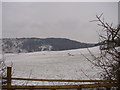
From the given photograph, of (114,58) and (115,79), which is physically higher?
(114,58)

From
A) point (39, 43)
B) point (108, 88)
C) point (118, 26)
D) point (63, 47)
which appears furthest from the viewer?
point (39, 43)

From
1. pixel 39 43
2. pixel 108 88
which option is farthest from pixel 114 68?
pixel 39 43

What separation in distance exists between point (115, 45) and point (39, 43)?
8596cm

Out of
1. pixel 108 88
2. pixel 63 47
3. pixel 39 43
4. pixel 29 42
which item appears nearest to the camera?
pixel 108 88

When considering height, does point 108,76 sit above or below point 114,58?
below

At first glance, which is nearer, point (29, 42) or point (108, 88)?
point (108, 88)

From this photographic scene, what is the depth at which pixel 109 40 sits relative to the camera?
15.1ft

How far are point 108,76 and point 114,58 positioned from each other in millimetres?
581

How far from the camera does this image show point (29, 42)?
77.4 m

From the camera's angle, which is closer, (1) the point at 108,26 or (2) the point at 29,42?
(1) the point at 108,26

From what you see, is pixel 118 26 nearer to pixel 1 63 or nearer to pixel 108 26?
pixel 108 26

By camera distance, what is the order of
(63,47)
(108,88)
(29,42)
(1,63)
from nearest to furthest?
(108,88) < (1,63) < (63,47) < (29,42)

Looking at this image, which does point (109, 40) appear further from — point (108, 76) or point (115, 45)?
point (108, 76)

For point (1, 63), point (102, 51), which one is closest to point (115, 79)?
point (102, 51)
